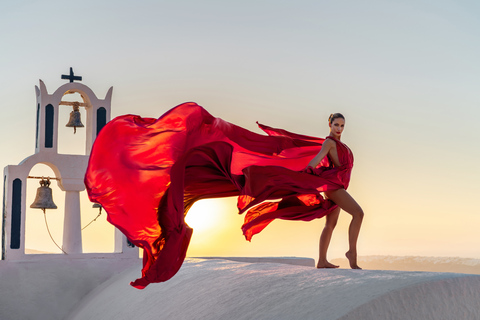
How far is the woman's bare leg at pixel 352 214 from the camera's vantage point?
18.4 feet

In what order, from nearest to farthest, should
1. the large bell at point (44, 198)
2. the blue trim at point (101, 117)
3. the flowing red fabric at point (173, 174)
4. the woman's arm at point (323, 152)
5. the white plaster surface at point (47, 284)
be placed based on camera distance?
1. the flowing red fabric at point (173, 174)
2. the woman's arm at point (323, 152)
3. the white plaster surface at point (47, 284)
4. the large bell at point (44, 198)
5. the blue trim at point (101, 117)

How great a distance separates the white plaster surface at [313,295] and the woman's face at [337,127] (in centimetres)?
117

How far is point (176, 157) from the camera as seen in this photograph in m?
5.67

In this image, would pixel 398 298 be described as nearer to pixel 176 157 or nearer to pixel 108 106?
pixel 176 157

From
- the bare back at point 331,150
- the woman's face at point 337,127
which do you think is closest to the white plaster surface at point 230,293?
the bare back at point 331,150

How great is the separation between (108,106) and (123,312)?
377 centimetres

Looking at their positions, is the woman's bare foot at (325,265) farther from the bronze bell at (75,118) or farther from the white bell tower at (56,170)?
the bronze bell at (75,118)

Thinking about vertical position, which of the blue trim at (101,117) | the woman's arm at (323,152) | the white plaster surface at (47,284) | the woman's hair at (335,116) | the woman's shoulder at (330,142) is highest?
the woman's hair at (335,116)

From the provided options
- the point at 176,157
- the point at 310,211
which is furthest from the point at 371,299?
the point at 176,157

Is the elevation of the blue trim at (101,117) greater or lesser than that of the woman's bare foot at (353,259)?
greater

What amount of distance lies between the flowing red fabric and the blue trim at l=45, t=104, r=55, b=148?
443cm

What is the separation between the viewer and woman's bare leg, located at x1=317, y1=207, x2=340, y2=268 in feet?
19.2

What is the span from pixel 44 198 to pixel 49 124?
42.3 inches

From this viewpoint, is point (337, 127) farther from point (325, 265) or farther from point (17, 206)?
point (17, 206)
